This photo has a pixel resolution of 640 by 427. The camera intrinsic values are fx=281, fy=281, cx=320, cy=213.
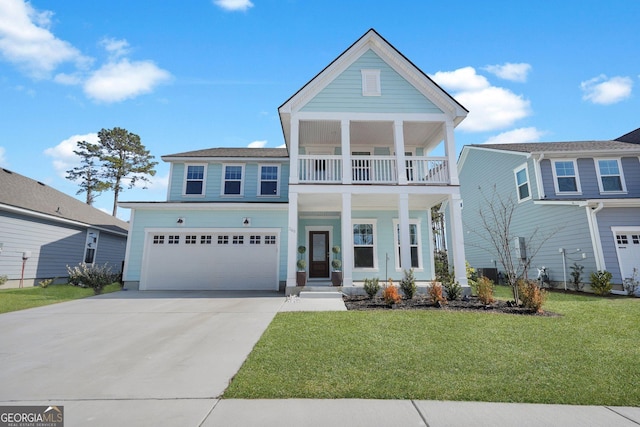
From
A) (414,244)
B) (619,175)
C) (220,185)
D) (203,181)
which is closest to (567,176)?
(619,175)

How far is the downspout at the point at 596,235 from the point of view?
35.3 ft

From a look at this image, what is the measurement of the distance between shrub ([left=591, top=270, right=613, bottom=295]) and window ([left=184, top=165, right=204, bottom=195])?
16.4 metres

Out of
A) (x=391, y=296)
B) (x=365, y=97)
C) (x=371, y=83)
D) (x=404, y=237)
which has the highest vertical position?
(x=371, y=83)

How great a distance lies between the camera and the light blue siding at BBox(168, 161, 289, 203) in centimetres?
1341

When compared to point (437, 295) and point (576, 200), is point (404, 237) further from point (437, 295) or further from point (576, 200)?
point (576, 200)

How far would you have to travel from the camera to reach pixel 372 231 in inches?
483

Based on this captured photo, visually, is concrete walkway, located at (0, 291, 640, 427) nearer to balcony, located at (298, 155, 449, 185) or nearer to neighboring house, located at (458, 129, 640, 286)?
balcony, located at (298, 155, 449, 185)

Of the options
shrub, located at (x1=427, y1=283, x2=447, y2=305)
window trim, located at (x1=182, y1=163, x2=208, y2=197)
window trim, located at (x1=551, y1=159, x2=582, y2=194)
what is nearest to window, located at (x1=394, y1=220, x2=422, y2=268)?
shrub, located at (x1=427, y1=283, x2=447, y2=305)

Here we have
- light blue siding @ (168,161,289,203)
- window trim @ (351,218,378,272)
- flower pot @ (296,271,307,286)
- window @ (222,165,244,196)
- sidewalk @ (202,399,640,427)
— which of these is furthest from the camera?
window @ (222,165,244,196)

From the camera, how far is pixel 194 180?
44.5 ft

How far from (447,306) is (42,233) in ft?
58.7

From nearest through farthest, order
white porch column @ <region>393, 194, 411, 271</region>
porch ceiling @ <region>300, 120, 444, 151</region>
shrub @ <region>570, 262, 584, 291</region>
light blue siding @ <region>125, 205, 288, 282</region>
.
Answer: white porch column @ <region>393, 194, 411, 271</region> < porch ceiling @ <region>300, 120, 444, 151</region> < shrub @ <region>570, 262, 584, 291</region> < light blue siding @ <region>125, 205, 288, 282</region>

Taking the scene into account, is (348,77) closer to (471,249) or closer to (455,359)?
(455,359)

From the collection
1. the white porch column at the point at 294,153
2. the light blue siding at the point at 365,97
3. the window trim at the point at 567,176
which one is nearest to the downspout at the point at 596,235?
the window trim at the point at 567,176
